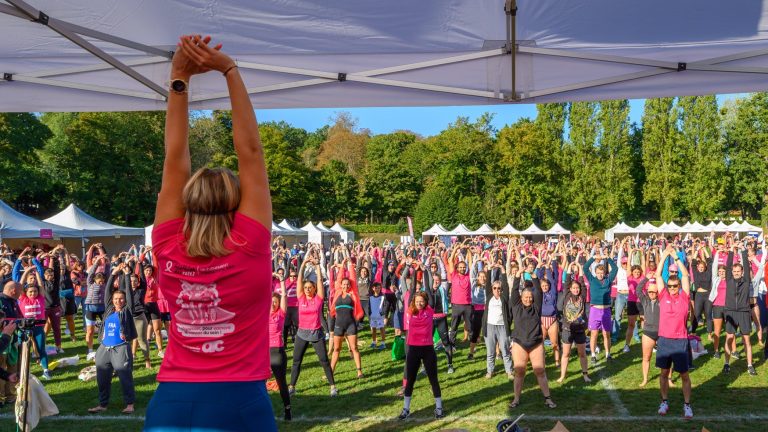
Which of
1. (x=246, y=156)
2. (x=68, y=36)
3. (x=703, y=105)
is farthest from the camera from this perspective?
(x=703, y=105)

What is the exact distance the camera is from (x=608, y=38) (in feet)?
11.5

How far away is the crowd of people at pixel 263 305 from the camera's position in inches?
55.9

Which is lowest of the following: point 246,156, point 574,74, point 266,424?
point 266,424

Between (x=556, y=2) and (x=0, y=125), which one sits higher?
(x=0, y=125)

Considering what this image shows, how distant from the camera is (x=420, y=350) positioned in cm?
809

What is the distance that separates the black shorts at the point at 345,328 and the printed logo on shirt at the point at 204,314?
8.74m

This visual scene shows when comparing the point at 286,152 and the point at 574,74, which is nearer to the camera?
the point at 574,74

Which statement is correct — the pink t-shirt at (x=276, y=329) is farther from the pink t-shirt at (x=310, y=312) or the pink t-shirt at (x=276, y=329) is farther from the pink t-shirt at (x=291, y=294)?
the pink t-shirt at (x=291, y=294)

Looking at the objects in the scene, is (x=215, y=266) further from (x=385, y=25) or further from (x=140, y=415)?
(x=140, y=415)

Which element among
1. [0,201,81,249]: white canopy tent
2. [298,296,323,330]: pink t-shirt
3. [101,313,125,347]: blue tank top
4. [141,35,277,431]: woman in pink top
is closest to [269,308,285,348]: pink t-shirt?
[298,296,323,330]: pink t-shirt

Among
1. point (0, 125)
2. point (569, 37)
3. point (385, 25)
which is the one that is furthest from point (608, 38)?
point (0, 125)

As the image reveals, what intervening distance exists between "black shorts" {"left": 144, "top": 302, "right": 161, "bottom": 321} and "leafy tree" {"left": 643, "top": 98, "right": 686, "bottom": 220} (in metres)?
53.2

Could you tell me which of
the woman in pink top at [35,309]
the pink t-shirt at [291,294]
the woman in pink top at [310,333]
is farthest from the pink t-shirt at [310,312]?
the woman in pink top at [35,309]

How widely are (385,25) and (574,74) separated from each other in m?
1.34
